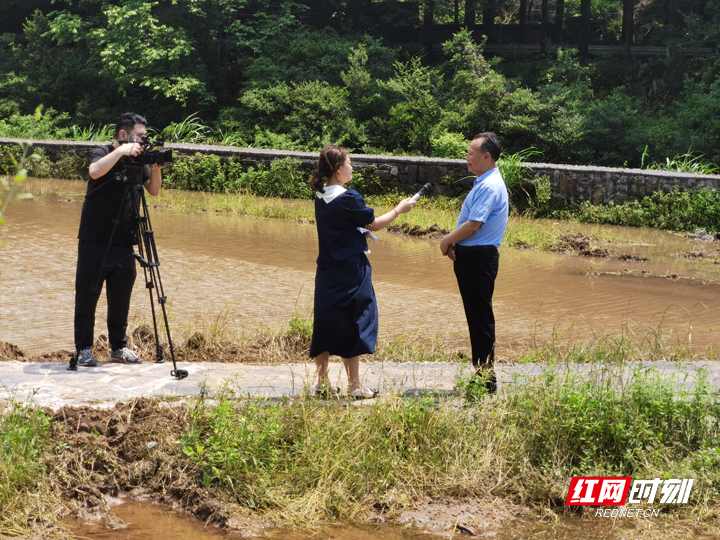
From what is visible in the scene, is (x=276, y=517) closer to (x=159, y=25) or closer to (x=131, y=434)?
(x=131, y=434)

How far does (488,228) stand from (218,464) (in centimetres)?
219

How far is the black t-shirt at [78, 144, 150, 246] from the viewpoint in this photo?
5.27 metres

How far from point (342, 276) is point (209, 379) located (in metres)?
1.11

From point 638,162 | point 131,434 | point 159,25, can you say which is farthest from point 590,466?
point 159,25

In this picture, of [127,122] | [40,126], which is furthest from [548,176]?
[40,126]

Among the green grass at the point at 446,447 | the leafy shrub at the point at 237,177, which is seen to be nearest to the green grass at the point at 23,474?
the green grass at the point at 446,447

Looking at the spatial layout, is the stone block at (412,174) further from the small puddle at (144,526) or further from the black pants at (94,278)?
the small puddle at (144,526)

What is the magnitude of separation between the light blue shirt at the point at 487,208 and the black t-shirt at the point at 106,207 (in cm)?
224

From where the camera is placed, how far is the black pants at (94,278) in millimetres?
5285

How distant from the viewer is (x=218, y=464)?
3.91 meters

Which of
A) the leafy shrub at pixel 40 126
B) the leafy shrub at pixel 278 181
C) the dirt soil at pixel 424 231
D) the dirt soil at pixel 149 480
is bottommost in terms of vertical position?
the dirt soil at pixel 149 480

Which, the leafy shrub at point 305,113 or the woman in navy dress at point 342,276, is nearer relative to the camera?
the woman in navy dress at point 342,276

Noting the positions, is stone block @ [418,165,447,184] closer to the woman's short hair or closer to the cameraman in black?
the cameraman in black

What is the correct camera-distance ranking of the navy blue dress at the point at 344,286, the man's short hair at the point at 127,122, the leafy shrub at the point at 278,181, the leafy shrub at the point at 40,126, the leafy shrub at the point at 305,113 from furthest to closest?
the leafy shrub at the point at 40,126 → the leafy shrub at the point at 305,113 → the leafy shrub at the point at 278,181 → the man's short hair at the point at 127,122 → the navy blue dress at the point at 344,286
